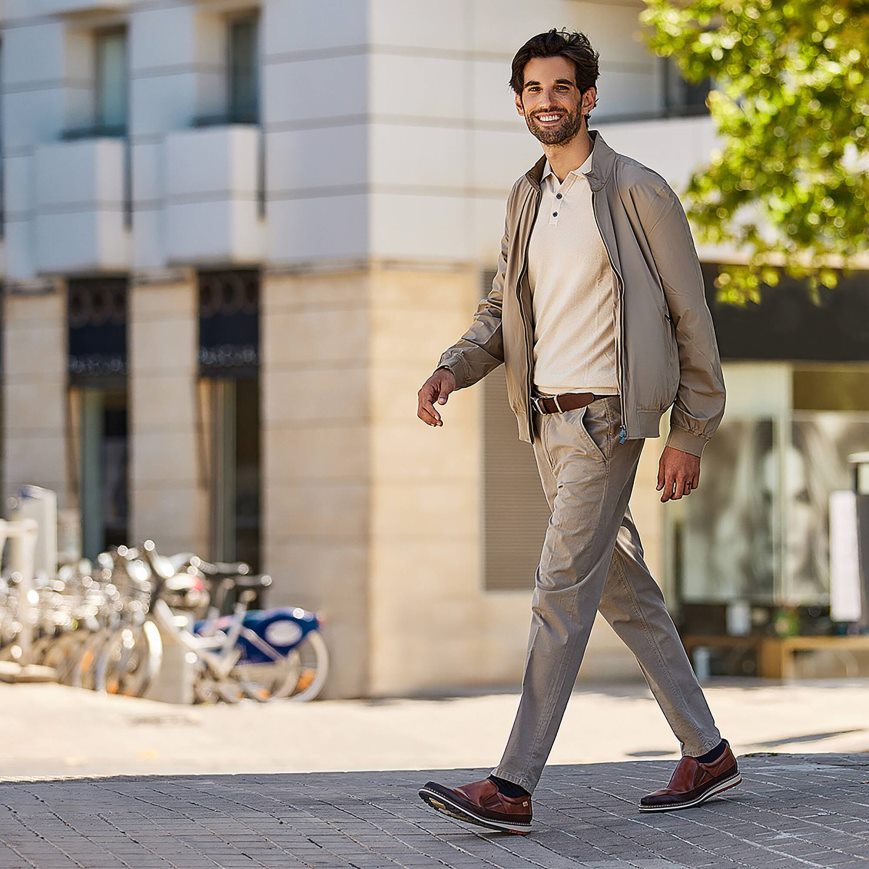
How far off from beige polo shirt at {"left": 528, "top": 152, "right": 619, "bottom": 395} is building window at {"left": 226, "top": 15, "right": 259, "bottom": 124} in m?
14.6

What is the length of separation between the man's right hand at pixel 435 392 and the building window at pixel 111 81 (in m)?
15.8

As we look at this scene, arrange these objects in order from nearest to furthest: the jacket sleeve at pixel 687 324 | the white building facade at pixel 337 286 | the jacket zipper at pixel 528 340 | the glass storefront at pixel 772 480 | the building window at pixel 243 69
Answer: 1. the jacket sleeve at pixel 687 324
2. the jacket zipper at pixel 528 340
3. the white building facade at pixel 337 286
4. the glass storefront at pixel 772 480
5. the building window at pixel 243 69

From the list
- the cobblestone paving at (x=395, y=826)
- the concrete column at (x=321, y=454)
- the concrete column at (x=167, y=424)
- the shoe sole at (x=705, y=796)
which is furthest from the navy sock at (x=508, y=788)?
the concrete column at (x=167, y=424)

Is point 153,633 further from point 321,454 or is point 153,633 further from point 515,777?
point 515,777

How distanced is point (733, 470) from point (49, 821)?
1443 centimetres

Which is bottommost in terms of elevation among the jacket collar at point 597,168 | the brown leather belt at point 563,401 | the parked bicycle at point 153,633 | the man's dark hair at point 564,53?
the parked bicycle at point 153,633

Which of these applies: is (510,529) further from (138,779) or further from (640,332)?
(640,332)

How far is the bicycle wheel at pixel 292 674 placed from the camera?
56.1 ft

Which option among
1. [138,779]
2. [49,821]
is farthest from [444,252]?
[49,821]

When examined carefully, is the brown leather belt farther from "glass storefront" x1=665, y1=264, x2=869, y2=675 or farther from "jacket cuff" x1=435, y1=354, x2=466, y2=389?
"glass storefront" x1=665, y1=264, x2=869, y2=675

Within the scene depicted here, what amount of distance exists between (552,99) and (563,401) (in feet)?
2.90

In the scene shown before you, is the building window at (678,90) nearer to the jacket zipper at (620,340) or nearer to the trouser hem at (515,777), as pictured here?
the jacket zipper at (620,340)

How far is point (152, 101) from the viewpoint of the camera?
20.8 metres

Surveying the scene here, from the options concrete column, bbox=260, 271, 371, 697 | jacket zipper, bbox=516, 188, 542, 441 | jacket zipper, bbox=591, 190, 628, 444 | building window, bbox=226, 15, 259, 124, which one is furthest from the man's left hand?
building window, bbox=226, 15, 259, 124
